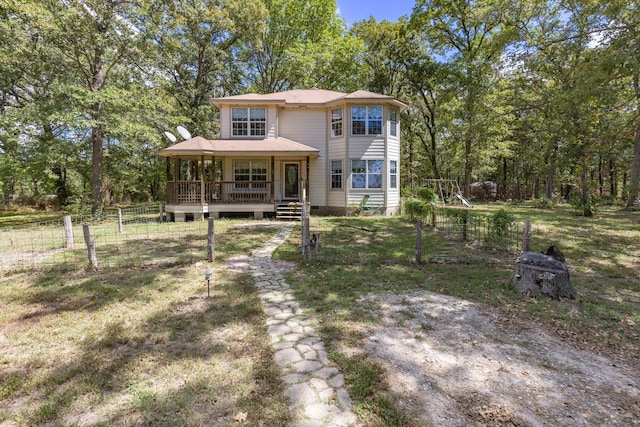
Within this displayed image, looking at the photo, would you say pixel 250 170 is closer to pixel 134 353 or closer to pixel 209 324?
pixel 209 324

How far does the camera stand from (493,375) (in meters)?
2.93

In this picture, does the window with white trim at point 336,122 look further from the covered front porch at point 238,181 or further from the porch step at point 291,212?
the porch step at point 291,212

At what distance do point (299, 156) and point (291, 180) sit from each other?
1610 millimetres

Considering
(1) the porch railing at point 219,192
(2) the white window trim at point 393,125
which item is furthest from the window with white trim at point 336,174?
(1) the porch railing at point 219,192

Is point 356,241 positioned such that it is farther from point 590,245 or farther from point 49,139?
point 49,139

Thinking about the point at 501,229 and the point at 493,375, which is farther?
the point at 501,229

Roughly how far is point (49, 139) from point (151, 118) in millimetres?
5166

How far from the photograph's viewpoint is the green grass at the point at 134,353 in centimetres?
251

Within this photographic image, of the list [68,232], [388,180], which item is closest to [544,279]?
[68,232]

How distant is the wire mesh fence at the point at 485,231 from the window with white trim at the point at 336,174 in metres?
6.44

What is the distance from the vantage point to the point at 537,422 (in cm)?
234

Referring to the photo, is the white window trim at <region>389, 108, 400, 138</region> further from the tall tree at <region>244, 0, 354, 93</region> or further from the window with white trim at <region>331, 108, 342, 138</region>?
the tall tree at <region>244, 0, 354, 93</region>

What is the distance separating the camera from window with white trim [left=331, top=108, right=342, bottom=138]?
16441 mm

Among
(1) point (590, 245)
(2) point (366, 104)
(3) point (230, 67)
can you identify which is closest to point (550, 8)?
(2) point (366, 104)
